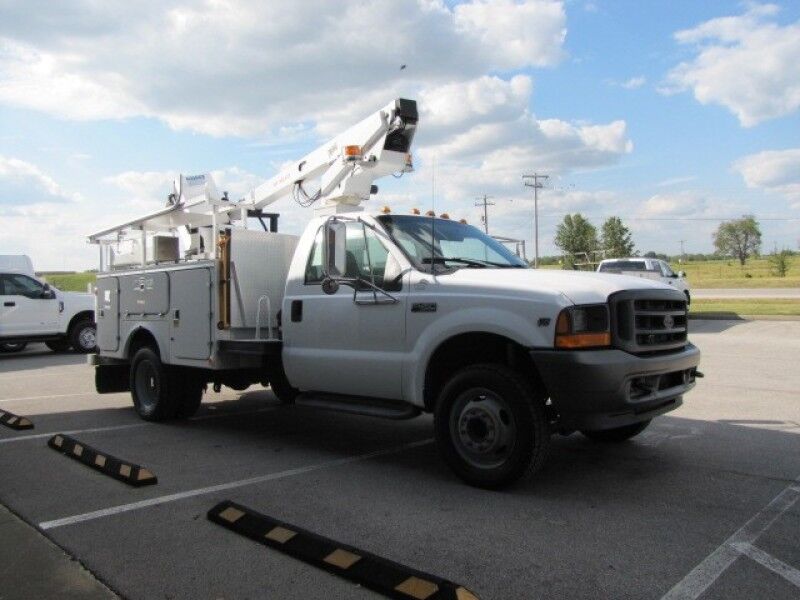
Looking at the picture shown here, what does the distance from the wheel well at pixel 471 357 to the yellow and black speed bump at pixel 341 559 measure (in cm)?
170

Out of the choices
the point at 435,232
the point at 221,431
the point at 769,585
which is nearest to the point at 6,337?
the point at 221,431

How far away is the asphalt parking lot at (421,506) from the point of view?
352 cm

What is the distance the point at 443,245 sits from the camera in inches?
232

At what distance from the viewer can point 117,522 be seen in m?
4.42

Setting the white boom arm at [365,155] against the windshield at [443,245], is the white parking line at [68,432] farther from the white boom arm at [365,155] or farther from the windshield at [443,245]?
the windshield at [443,245]

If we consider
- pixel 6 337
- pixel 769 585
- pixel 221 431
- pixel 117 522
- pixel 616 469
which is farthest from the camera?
pixel 6 337

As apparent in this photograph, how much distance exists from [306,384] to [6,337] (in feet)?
42.6

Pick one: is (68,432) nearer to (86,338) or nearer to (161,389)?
(161,389)

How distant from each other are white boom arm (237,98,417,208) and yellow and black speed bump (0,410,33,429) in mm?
4025

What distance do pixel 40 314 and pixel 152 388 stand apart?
34.6 ft

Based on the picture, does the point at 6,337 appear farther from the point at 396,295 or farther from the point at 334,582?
the point at 334,582

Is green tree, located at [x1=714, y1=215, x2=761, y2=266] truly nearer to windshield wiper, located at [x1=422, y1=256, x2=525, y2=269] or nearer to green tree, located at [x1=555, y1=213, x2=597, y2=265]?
green tree, located at [x1=555, y1=213, x2=597, y2=265]

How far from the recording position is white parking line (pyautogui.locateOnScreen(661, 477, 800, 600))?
333 cm

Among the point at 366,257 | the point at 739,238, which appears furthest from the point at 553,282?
the point at 739,238
